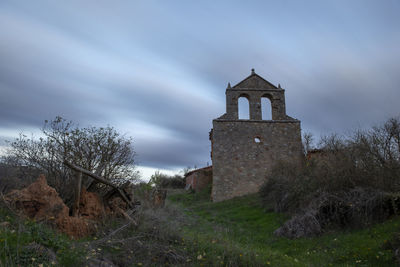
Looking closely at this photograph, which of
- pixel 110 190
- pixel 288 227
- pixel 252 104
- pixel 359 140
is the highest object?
pixel 252 104

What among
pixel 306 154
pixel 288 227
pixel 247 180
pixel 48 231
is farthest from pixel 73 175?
pixel 306 154

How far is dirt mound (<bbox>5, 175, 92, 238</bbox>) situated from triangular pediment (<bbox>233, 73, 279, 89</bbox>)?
1450cm

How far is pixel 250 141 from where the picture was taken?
1789 centimetres

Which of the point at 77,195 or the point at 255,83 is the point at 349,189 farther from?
the point at 255,83

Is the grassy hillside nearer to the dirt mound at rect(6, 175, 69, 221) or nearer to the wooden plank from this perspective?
the dirt mound at rect(6, 175, 69, 221)

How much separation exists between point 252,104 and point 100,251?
15.1 meters

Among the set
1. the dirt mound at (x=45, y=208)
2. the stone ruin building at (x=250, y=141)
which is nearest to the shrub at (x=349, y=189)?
the dirt mound at (x=45, y=208)

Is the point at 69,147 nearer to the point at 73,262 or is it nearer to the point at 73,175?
the point at 73,175

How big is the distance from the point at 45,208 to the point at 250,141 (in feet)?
45.8

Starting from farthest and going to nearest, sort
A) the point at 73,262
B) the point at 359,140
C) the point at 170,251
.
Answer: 1. the point at 359,140
2. the point at 170,251
3. the point at 73,262

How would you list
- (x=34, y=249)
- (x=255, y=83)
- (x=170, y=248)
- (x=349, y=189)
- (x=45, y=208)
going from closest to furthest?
(x=34, y=249) → (x=170, y=248) → (x=45, y=208) → (x=349, y=189) → (x=255, y=83)

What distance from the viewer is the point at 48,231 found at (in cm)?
446

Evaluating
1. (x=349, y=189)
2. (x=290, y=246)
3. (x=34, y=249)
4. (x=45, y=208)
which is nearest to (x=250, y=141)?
(x=349, y=189)

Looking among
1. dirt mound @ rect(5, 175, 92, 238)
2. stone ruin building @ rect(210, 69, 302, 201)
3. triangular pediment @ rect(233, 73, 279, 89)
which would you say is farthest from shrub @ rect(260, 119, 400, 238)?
triangular pediment @ rect(233, 73, 279, 89)
